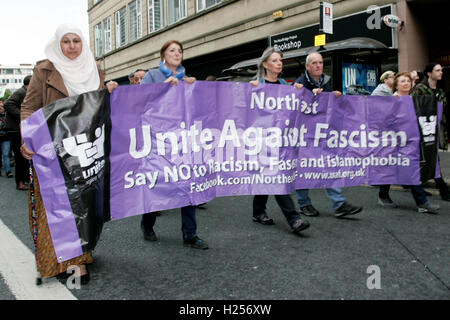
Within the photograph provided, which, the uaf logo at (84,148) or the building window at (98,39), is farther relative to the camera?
the building window at (98,39)

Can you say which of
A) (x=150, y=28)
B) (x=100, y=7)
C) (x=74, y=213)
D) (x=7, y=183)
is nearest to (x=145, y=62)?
(x=150, y=28)

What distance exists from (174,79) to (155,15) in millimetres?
20097

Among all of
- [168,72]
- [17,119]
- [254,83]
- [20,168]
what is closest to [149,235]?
[168,72]

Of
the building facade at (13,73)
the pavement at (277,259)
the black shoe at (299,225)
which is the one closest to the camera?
the pavement at (277,259)

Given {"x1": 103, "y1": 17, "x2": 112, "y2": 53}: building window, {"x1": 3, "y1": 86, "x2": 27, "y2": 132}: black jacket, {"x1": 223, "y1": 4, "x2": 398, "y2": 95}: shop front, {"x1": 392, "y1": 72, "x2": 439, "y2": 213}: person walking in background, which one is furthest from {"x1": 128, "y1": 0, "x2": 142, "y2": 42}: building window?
{"x1": 392, "y1": 72, "x2": 439, "y2": 213}: person walking in background

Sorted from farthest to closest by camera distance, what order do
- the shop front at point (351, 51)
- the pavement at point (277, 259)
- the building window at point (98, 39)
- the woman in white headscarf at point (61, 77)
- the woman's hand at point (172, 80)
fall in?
the building window at point (98, 39), the shop front at point (351, 51), the woman's hand at point (172, 80), the woman in white headscarf at point (61, 77), the pavement at point (277, 259)

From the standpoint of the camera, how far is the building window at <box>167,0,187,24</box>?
19.7 meters

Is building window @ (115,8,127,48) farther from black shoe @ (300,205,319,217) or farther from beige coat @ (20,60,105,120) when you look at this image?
beige coat @ (20,60,105,120)

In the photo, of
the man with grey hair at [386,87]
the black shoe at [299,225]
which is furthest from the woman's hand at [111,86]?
the man with grey hair at [386,87]

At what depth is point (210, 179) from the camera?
152 inches

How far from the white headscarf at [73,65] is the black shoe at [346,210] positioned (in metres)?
2.97

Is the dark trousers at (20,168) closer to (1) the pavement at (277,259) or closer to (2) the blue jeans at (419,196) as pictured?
(1) the pavement at (277,259)

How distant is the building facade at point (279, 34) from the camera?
9955mm

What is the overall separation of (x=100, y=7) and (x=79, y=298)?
30272 millimetres
